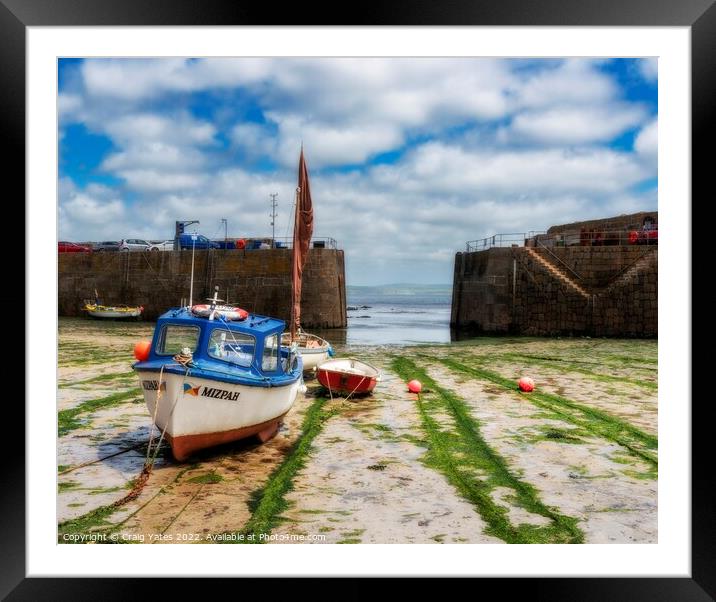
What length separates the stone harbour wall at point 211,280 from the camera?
2948 cm

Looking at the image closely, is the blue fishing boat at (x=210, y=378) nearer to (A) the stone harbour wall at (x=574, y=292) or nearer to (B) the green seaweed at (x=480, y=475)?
(B) the green seaweed at (x=480, y=475)

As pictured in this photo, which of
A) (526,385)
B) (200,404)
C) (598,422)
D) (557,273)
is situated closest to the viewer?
(200,404)

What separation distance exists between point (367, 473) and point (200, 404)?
2400 mm

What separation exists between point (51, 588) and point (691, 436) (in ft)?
17.9

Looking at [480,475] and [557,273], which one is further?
[557,273]

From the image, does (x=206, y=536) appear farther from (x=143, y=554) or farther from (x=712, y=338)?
(x=712, y=338)

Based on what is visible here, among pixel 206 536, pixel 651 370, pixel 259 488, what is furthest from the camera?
pixel 651 370

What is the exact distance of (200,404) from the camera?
7.34 metres

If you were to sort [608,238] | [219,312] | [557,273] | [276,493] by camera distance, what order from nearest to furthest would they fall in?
[276,493] → [219,312] → [557,273] → [608,238]

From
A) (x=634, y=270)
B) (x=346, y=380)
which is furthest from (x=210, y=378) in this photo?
(x=634, y=270)

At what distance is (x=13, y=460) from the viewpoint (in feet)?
14.9

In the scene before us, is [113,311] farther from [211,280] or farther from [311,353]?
[311,353]
